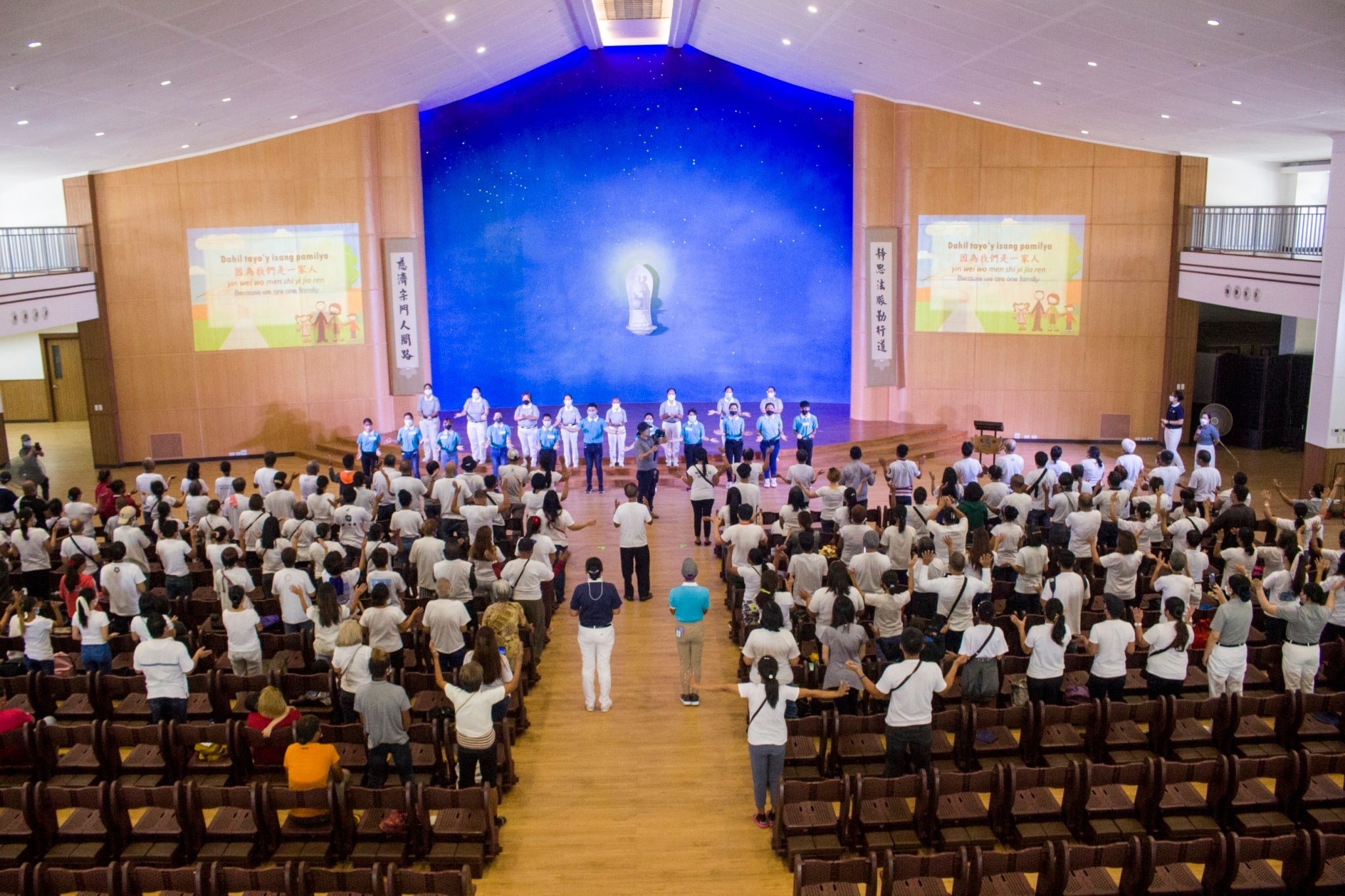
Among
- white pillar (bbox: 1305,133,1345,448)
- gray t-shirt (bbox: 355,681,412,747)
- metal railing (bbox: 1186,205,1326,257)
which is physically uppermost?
metal railing (bbox: 1186,205,1326,257)

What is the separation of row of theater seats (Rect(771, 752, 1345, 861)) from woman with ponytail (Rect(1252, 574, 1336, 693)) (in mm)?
1140

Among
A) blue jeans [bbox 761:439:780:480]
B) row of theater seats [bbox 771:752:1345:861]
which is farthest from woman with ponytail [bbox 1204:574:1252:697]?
blue jeans [bbox 761:439:780:480]

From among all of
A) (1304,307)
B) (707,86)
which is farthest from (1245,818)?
(707,86)

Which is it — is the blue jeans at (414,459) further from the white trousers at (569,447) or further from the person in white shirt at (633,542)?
the person in white shirt at (633,542)

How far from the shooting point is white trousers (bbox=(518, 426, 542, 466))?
1780 centimetres

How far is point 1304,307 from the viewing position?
16453 millimetres

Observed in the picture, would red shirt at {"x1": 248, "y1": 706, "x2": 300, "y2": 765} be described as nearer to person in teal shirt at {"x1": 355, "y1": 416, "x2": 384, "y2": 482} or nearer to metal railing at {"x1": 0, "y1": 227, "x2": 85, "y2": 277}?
person in teal shirt at {"x1": 355, "y1": 416, "x2": 384, "y2": 482}

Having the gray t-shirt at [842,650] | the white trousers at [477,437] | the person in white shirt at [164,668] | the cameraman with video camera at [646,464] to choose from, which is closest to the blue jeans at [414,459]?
the white trousers at [477,437]

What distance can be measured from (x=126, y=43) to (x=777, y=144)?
44.3ft

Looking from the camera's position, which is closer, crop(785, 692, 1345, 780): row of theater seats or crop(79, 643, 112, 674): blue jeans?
crop(785, 692, 1345, 780): row of theater seats

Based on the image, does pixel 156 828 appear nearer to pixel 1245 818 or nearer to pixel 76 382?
pixel 1245 818

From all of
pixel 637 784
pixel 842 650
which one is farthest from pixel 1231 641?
pixel 637 784

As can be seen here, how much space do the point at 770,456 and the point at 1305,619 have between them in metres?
9.44

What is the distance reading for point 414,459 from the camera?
17.9 metres
